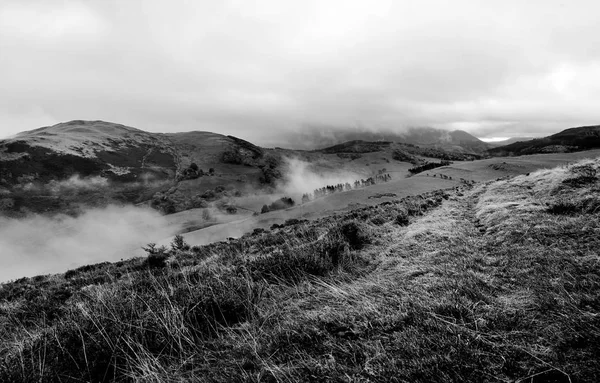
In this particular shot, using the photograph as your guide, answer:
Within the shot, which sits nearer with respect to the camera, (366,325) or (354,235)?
(366,325)

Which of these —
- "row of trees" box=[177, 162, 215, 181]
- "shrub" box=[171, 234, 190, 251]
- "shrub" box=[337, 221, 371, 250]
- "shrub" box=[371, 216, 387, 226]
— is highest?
"row of trees" box=[177, 162, 215, 181]

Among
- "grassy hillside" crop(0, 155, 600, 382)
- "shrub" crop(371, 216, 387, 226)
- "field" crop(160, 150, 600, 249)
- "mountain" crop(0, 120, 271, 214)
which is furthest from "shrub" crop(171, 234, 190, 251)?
"mountain" crop(0, 120, 271, 214)

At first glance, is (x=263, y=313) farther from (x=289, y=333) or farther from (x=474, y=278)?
(x=474, y=278)

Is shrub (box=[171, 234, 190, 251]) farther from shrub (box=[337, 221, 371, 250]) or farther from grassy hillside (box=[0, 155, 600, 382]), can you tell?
grassy hillside (box=[0, 155, 600, 382])

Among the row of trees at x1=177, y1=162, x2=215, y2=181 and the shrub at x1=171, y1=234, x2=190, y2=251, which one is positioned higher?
the row of trees at x1=177, y1=162, x2=215, y2=181

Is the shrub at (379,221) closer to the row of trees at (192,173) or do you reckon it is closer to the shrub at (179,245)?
the shrub at (179,245)

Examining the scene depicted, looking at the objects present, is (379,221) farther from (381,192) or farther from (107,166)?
(107,166)

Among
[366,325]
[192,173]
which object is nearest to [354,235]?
[366,325]

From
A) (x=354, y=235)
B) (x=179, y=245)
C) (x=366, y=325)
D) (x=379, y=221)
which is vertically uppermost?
(x=366, y=325)

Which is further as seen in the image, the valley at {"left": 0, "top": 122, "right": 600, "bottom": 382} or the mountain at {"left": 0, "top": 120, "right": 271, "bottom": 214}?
the mountain at {"left": 0, "top": 120, "right": 271, "bottom": 214}

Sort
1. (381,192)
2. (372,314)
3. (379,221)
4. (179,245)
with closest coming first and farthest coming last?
(372,314) → (379,221) → (179,245) → (381,192)

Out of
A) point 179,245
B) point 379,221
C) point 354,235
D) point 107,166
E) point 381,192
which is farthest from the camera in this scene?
point 107,166

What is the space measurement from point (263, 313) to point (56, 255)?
363 ft

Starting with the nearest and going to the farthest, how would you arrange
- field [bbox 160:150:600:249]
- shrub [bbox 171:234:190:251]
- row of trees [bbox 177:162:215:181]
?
shrub [bbox 171:234:190:251] → field [bbox 160:150:600:249] → row of trees [bbox 177:162:215:181]
